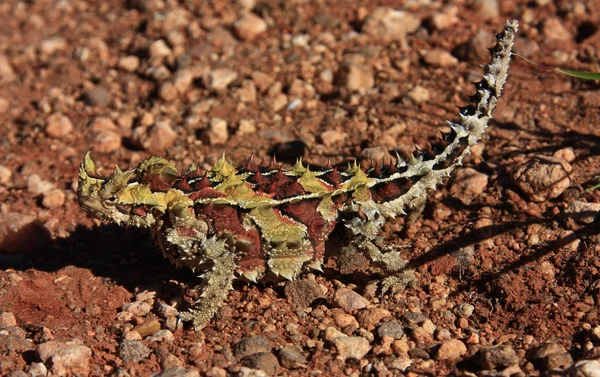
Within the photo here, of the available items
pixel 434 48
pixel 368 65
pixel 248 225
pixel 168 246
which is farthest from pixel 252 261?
pixel 434 48

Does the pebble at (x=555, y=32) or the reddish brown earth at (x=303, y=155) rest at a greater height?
the pebble at (x=555, y=32)

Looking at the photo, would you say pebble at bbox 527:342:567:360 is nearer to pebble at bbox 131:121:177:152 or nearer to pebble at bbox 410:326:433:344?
pebble at bbox 410:326:433:344

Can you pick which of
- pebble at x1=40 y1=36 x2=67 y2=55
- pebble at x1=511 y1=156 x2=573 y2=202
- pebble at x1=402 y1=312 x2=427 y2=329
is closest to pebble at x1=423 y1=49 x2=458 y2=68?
pebble at x1=511 y1=156 x2=573 y2=202

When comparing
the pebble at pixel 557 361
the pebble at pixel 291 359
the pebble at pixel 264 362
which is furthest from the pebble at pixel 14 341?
the pebble at pixel 557 361

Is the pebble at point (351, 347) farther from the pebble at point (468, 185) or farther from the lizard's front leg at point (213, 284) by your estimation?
the pebble at point (468, 185)

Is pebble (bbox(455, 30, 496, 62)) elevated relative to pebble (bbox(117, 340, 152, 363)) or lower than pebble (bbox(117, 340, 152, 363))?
elevated

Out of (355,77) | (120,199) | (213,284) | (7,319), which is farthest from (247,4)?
(7,319)
